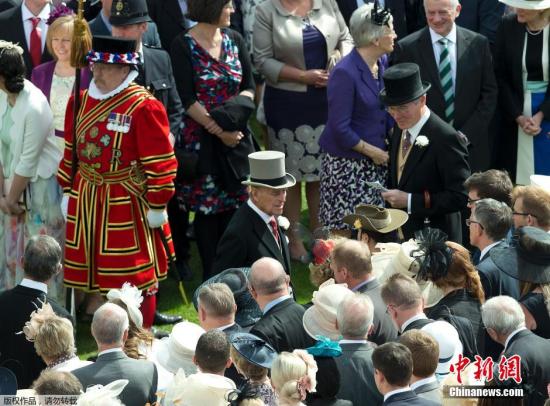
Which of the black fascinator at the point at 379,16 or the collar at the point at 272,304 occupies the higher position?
the black fascinator at the point at 379,16

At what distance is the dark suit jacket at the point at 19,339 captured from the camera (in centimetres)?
771

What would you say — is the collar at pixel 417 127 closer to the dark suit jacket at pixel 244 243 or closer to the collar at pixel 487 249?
the collar at pixel 487 249

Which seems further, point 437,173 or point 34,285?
point 437,173

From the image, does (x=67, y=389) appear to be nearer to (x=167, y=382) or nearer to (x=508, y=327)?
(x=167, y=382)

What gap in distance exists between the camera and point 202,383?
6.39 meters

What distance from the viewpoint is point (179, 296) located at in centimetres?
1081

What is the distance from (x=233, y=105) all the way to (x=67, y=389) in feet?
15.3

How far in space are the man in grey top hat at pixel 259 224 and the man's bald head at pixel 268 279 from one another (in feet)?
3.22

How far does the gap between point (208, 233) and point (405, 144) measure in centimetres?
212

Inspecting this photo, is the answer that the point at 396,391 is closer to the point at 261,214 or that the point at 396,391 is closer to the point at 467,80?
the point at 261,214

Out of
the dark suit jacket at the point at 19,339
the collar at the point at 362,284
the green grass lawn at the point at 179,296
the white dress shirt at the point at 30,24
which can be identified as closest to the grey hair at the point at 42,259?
the dark suit jacket at the point at 19,339

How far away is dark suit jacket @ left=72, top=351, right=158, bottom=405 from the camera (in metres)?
6.87

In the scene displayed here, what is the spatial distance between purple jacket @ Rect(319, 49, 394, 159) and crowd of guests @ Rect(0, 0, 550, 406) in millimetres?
21

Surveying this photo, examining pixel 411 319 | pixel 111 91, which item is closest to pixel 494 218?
pixel 411 319
